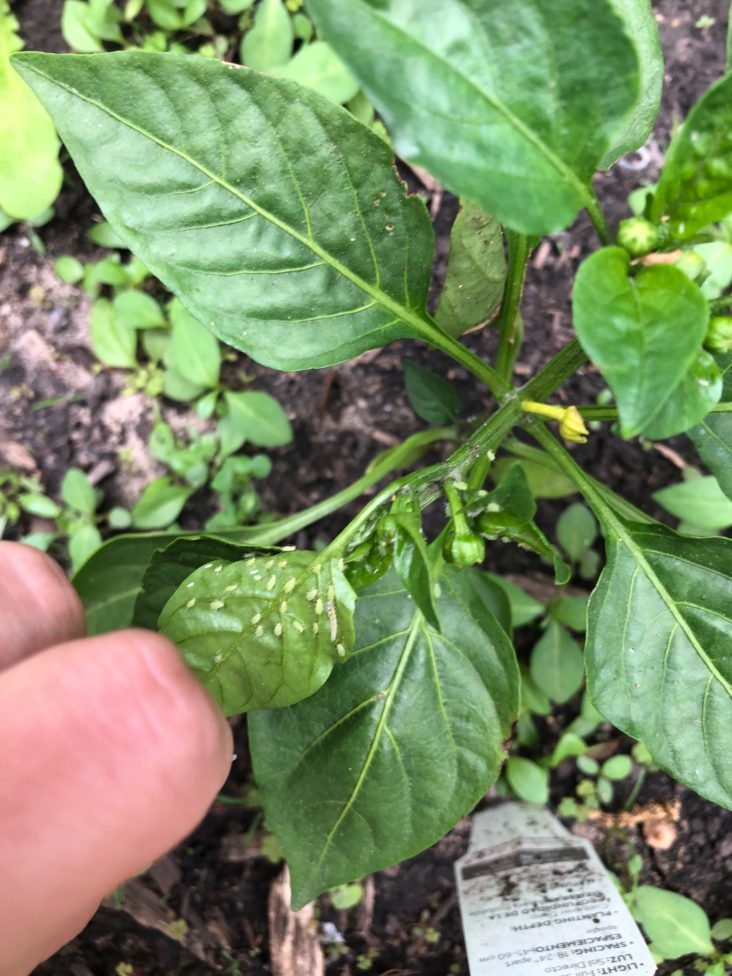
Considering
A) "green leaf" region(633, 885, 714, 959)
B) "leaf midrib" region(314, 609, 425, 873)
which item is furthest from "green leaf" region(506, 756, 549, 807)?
"leaf midrib" region(314, 609, 425, 873)

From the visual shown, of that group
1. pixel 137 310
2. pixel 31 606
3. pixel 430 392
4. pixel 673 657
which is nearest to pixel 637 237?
pixel 673 657

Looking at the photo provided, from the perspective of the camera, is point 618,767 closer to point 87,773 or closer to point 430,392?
point 430,392

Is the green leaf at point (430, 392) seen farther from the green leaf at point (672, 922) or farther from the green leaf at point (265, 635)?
the green leaf at point (672, 922)

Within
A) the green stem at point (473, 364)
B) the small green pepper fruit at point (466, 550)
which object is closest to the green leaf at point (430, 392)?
the green stem at point (473, 364)

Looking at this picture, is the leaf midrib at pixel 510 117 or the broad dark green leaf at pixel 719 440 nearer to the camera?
the leaf midrib at pixel 510 117

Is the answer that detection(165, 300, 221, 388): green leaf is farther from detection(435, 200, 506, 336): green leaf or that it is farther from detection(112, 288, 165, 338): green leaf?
detection(435, 200, 506, 336): green leaf

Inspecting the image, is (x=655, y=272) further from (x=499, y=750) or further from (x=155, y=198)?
(x=499, y=750)
